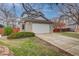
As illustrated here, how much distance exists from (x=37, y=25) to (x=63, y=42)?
0.25 meters

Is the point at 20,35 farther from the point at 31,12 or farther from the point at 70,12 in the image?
the point at 70,12

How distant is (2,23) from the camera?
2074 mm

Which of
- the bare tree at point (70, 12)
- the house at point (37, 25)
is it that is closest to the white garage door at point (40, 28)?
the house at point (37, 25)

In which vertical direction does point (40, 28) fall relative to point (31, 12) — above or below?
below

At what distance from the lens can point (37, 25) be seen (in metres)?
2.08

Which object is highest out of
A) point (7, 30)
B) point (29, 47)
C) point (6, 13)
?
point (6, 13)

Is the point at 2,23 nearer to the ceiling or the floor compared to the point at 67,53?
nearer to the ceiling

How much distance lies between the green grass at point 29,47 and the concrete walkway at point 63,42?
5 centimetres

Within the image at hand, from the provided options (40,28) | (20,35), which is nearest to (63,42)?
(40,28)

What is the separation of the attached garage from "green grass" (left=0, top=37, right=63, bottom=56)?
0.07 metres

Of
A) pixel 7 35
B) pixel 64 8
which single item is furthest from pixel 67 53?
pixel 7 35

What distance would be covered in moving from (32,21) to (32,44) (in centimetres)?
18

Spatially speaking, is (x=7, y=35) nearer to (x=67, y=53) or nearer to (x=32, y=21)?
(x=32, y=21)

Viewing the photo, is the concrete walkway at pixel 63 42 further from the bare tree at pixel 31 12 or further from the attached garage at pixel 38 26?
the bare tree at pixel 31 12
